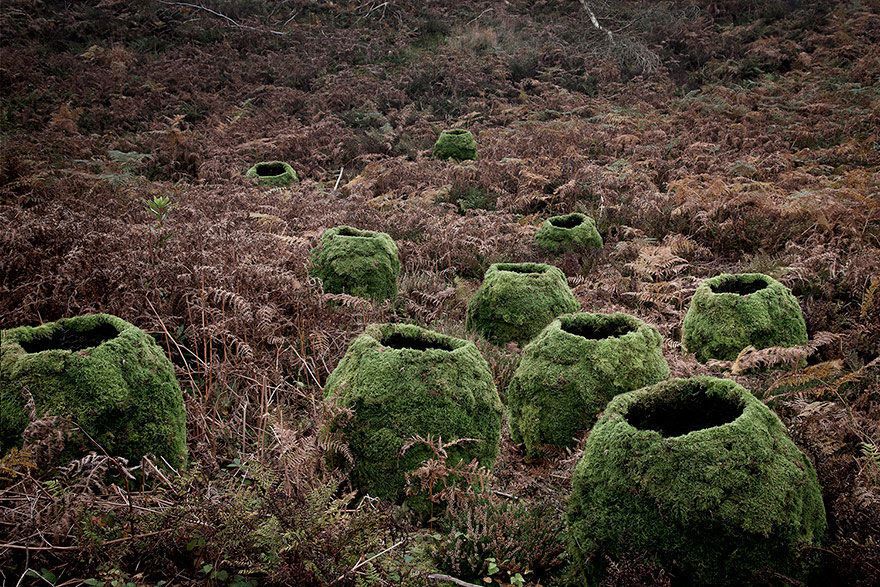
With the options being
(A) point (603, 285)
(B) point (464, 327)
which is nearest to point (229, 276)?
(B) point (464, 327)

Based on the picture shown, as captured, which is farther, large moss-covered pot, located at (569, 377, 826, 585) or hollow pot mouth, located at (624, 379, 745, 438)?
hollow pot mouth, located at (624, 379, 745, 438)

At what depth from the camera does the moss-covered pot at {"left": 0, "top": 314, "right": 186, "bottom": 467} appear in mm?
2875

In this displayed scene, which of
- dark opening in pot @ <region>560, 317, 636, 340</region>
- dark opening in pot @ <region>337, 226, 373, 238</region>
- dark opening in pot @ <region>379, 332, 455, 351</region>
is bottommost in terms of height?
dark opening in pot @ <region>337, 226, 373, 238</region>

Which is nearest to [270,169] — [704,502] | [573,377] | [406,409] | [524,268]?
[524,268]

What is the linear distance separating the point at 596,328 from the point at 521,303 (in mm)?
1169

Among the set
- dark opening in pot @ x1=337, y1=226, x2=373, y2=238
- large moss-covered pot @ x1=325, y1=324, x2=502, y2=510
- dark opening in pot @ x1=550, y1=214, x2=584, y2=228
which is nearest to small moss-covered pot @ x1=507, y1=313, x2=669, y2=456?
large moss-covered pot @ x1=325, y1=324, x2=502, y2=510

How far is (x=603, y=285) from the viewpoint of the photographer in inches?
273

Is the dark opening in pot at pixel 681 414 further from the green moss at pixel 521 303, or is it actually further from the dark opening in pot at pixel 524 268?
the dark opening in pot at pixel 524 268

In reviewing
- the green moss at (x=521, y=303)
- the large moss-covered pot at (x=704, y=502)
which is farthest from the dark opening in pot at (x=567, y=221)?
the large moss-covered pot at (x=704, y=502)

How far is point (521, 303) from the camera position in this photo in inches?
209

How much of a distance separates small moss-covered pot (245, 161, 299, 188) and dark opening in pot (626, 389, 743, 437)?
9.08 meters

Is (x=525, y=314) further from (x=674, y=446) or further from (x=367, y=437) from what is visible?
(x=674, y=446)

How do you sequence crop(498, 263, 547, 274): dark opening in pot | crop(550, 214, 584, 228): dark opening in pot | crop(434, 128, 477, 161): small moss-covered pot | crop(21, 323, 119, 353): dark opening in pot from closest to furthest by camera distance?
crop(21, 323, 119, 353): dark opening in pot
crop(498, 263, 547, 274): dark opening in pot
crop(550, 214, 584, 228): dark opening in pot
crop(434, 128, 477, 161): small moss-covered pot

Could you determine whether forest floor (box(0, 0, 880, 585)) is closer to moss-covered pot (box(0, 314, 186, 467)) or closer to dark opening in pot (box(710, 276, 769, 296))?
moss-covered pot (box(0, 314, 186, 467))
